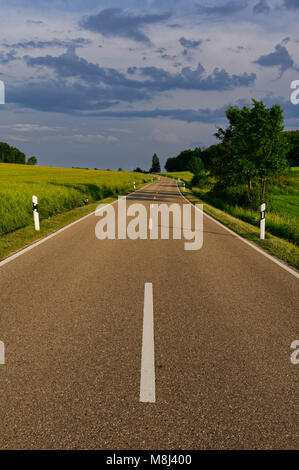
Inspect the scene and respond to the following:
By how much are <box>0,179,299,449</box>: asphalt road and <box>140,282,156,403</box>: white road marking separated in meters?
0.05

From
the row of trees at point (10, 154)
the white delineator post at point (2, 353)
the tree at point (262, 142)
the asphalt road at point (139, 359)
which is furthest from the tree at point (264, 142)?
the row of trees at point (10, 154)

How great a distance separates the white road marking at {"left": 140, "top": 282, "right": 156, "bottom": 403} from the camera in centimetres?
298

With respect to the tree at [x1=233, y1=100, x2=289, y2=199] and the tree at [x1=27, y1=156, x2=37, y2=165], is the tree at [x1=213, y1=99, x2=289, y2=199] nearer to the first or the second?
the tree at [x1=233, y1=100, x2=289, y2=199]

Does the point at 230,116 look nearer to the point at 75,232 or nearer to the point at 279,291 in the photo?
the point at 75,232

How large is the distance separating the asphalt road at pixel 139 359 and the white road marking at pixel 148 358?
0.05m

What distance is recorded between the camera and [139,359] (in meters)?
3.51

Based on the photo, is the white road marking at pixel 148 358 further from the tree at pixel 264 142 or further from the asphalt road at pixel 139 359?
the tree at pixel 264 142

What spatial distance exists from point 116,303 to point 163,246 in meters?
4.64

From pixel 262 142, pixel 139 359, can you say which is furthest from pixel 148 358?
pixel 262 142

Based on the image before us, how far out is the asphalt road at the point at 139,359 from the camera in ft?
8.36

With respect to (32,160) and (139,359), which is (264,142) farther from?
(32,160)

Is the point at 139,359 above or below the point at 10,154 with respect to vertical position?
below

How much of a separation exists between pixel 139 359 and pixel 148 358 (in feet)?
0.31

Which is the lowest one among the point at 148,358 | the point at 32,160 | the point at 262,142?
the point at 148,358
